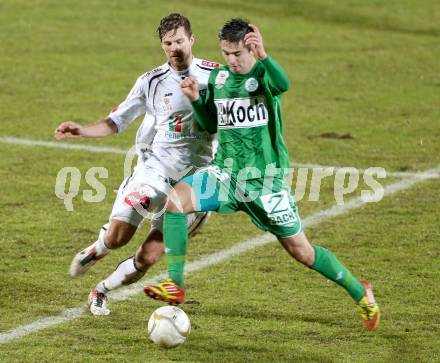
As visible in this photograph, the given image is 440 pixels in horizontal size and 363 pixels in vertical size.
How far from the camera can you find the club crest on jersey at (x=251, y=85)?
7.49 m

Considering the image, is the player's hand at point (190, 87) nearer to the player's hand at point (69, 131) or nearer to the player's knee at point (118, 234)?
the player's hand at point (69, 131)

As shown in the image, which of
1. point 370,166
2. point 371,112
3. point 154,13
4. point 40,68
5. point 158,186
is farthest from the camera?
point 154,13

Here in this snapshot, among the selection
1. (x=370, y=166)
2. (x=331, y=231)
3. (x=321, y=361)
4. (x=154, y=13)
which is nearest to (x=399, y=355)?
(x=321, y=361)

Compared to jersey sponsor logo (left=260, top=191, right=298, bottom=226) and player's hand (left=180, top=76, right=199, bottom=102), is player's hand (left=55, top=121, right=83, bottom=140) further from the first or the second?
jersey sponsor logo (left=260, top=191, right=298, bottom=226)

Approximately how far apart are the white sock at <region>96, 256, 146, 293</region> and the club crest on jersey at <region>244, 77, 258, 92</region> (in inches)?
61.6

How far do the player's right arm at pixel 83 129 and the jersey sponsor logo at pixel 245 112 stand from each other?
3.51ft

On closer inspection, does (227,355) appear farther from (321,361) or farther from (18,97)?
(18,97)

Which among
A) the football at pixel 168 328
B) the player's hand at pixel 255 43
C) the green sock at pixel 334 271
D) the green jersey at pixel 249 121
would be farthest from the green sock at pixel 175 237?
the player's hand at pixel 255 43

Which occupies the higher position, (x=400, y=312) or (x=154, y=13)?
(x=154, y=13)

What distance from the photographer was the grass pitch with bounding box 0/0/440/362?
7.62m

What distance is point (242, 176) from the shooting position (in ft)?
24.6

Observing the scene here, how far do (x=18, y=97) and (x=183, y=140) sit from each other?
287 inches

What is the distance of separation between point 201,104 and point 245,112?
12.9 inches

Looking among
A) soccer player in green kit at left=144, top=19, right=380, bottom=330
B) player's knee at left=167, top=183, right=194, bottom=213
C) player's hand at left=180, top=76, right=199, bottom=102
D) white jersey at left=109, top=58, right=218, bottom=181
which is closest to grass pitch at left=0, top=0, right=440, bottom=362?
soccer player in green kit at left=144, top=19, right=380, bottom=330
